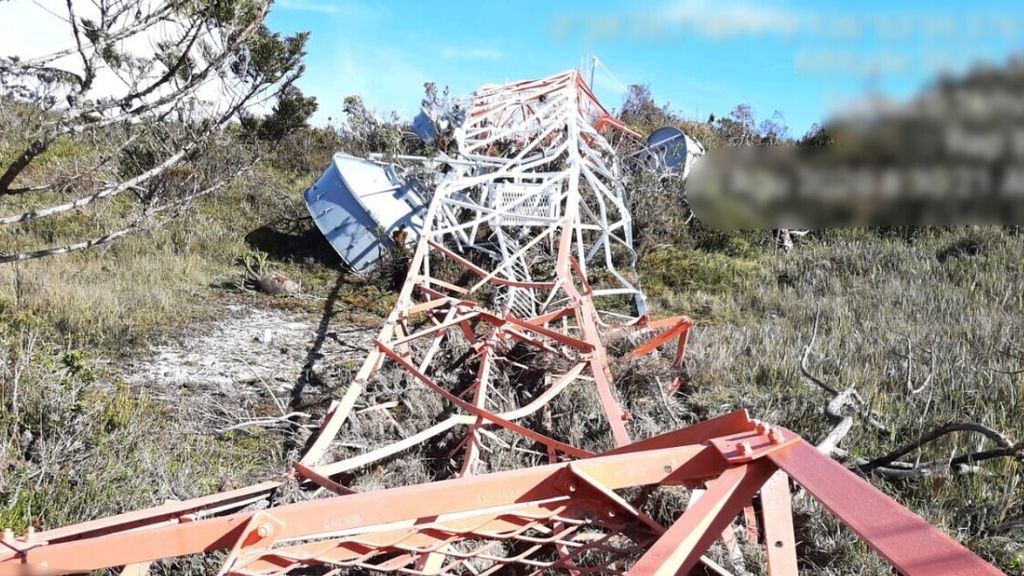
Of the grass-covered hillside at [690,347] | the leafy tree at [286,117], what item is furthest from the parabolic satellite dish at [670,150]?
the leafy tree at [286,117]

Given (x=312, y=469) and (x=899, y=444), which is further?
(x=899, y=444)

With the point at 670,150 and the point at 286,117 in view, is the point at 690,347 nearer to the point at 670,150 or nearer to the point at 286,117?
the point at 670,150

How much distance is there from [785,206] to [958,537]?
2.48m

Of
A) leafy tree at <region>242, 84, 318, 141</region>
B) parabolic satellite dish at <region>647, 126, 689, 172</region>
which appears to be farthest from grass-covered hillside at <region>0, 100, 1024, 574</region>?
leafy tree at <region>242, 84, 318, 141</region>

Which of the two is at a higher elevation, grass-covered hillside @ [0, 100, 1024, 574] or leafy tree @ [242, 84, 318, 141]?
leafy tree @ [242, 84, 318, 141]

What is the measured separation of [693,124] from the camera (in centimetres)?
1580

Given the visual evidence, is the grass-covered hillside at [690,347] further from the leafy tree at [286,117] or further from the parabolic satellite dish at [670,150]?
the leafy tree at [286,117]

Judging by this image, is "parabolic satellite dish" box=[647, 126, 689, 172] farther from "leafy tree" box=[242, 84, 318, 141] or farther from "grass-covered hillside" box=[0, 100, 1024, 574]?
"leafy tree" box=[242, 84, 318, 141]

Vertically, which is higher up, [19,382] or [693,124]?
[693,124]

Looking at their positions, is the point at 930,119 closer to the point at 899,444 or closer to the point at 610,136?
the point at 899,444

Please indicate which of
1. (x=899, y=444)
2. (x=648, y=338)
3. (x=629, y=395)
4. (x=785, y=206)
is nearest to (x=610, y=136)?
(x=648, y=338)

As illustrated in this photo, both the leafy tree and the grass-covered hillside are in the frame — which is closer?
the grass-covered hillside

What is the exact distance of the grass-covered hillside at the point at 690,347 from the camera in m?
2.82

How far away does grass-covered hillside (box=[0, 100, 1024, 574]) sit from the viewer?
2.82m
